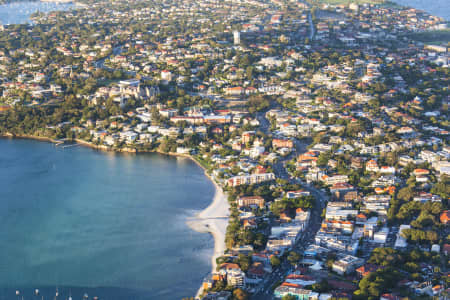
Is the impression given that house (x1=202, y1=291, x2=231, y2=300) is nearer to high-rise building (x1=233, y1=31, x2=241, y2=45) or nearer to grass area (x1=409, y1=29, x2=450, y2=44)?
high-rise building (x1=233, y1=31, x2=241, y2=45)

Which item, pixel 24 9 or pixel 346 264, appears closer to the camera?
pixel 346 264

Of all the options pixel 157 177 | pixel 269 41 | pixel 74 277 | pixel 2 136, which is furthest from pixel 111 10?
pixel 74 277

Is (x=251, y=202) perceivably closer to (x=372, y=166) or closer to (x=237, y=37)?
(x=372, y=166)

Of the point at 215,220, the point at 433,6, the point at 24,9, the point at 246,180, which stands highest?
the point at 433,6

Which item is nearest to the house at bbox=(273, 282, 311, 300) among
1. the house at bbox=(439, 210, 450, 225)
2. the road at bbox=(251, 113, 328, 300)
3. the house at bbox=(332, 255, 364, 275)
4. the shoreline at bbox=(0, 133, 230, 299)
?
the road at bbox=(251, 113, 328, 300)

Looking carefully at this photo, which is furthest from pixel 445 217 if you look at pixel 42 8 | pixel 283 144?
pixel 42 8

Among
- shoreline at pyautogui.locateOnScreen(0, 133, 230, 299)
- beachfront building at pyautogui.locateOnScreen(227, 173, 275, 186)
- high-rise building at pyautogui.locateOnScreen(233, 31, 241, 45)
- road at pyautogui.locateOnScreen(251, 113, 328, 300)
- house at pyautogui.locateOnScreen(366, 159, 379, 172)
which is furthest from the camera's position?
high-rise building at pyautogui.locateOnScreen(233, 31, 241, 45)
